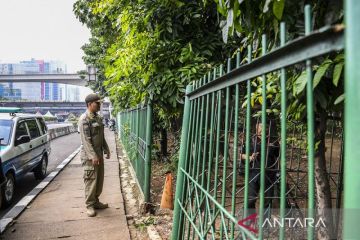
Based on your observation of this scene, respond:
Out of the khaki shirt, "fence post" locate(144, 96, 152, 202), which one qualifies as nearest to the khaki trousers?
the khaki shirt

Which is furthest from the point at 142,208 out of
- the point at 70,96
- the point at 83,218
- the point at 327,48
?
the point at 70,96

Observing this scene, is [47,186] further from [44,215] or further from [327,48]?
[327,48]

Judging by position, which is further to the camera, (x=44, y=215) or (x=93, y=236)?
(x=44, y=215)

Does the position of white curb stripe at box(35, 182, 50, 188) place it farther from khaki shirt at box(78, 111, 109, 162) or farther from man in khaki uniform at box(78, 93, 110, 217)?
khaki shirt at box(78, 111, 109, 162)

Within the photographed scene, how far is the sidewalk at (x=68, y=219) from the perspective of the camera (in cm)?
475

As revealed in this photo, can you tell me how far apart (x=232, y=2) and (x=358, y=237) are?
1599mm

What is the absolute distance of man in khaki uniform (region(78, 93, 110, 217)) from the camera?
5258 millimetres

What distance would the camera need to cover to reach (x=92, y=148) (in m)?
5.23

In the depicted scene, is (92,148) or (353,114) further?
(92,148)

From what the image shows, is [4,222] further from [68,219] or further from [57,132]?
[57,132]

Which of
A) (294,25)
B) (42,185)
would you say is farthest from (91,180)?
(294,25)

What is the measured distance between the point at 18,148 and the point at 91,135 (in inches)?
96.6

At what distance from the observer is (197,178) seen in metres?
2.53

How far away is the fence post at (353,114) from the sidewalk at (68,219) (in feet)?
13.8
